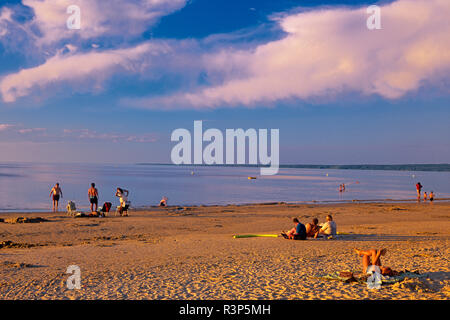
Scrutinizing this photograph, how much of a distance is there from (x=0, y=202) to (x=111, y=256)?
86.9 feet

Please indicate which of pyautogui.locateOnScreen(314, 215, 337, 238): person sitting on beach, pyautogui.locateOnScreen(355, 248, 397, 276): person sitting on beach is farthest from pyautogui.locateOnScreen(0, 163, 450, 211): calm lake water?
pyautogui.locateOnScreen(355, 248, 397, 276): person sitting on beach

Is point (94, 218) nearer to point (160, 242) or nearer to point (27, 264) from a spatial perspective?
point (160, 242)

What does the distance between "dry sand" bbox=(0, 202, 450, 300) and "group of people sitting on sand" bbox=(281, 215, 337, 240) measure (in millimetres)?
374

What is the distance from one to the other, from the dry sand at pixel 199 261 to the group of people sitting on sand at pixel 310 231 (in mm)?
374

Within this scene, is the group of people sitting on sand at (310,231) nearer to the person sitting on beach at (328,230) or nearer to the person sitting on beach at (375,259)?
the person sitting on beach at (328,230)

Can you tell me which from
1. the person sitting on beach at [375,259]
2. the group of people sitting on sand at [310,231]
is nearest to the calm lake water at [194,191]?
the group of people sitting on sand at [310,231]

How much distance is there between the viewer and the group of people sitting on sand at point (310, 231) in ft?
47.7

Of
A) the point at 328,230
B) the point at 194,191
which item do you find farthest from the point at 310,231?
the point at 194,191

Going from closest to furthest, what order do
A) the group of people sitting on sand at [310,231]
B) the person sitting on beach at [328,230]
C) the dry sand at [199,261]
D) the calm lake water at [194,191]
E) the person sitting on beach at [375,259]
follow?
the dry sand at [199,261] → the person sitting on beach at [375,259] → the group of people sitting on sand at [310,231] → the person sitting on beach at [328,230] → the calm lake water at [194,191]

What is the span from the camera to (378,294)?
7.50m

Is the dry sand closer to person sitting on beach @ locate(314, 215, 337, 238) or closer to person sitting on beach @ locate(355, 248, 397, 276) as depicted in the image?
person sitting on beach @ locate(314, 215, 337, 238)

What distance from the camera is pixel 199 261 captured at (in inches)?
424

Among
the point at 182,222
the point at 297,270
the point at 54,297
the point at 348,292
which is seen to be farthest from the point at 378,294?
the point at 182,222

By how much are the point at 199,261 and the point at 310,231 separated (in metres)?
5.89
